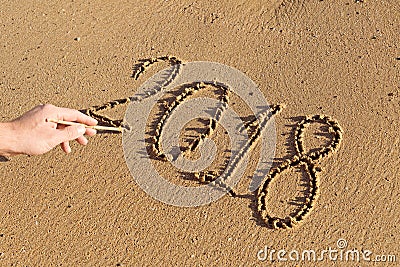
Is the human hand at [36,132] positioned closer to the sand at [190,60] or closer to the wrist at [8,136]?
the wrist at [8,136]

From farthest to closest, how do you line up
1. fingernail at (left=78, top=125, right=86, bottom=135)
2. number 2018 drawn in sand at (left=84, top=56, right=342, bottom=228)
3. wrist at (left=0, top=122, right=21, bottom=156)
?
number 2018 drawn in sand at (left=84, top=56, right=342, bottom=228), fingernail at (left=78, top=125, right=86, bottom=135), wrist at (left=0, top=122, right=21, bottom=156)

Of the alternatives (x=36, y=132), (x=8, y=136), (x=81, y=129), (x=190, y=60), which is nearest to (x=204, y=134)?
(x=190, y=60)

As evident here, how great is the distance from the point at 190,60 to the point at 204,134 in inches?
27.3

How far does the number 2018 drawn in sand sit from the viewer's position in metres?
2.92

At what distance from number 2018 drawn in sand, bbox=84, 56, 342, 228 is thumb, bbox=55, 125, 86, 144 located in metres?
0.52

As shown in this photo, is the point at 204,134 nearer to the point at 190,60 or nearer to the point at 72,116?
the point at 190,60

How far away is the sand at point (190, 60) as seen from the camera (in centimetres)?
272

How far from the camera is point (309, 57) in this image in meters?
3.52

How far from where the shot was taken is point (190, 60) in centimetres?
356

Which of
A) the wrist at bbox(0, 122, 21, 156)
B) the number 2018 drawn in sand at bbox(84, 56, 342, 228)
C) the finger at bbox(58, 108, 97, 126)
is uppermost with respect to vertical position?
the number 2018 drawn in sand at bbox(84, 56, 342, 228)

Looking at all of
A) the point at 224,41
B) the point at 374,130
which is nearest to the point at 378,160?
the point at 374,130

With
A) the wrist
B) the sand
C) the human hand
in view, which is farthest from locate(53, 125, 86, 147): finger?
the sand

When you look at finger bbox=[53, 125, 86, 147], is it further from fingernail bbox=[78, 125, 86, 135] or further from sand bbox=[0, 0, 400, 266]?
sand bbox=[0, 0, 400, 266]

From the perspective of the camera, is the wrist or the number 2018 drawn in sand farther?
the number 2018 drawn in sand
